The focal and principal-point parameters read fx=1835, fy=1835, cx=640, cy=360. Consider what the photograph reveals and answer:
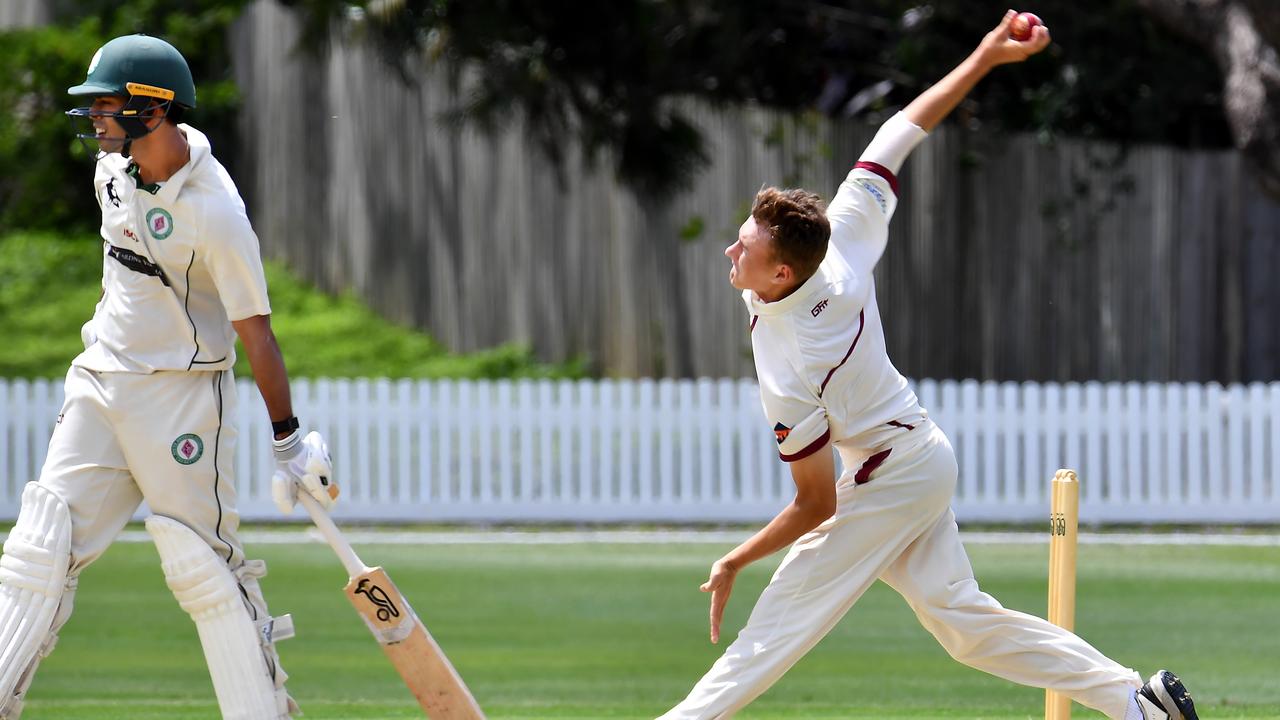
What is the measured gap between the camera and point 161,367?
16.6ft

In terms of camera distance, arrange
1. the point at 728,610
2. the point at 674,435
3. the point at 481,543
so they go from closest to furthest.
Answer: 1. the point at 728,610
2. the point at 481,543
3. the point at 674,435

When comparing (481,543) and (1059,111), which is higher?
(1059,111)

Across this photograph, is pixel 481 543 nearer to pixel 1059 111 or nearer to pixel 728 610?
pixel 728 610

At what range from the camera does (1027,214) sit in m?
17.4

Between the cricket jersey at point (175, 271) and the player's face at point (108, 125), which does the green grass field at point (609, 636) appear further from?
the player's face at point (108, 125)

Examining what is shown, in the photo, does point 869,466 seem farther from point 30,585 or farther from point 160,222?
point 30,585

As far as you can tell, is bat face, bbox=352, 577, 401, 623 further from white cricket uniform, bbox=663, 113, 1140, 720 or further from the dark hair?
the dark hair

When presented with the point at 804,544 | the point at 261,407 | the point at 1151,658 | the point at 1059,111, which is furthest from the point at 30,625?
the point at 1059,111

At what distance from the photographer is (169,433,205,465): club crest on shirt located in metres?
5.07

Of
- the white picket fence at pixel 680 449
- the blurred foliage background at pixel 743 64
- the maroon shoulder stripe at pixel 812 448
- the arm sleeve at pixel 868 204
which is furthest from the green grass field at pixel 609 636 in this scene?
the blurred foliage background at pixel 743 64

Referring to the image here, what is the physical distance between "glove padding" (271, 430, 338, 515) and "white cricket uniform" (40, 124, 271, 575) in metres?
0.28

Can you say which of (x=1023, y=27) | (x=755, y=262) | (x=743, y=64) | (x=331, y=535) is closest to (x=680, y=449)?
(x=743, y=64)

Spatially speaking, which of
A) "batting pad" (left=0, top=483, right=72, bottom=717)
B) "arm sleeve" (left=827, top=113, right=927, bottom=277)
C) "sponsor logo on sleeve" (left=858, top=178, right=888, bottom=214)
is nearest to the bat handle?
"batting pad" (left=0, top=483, right=72, bottom=717)

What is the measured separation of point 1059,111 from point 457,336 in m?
6.60
